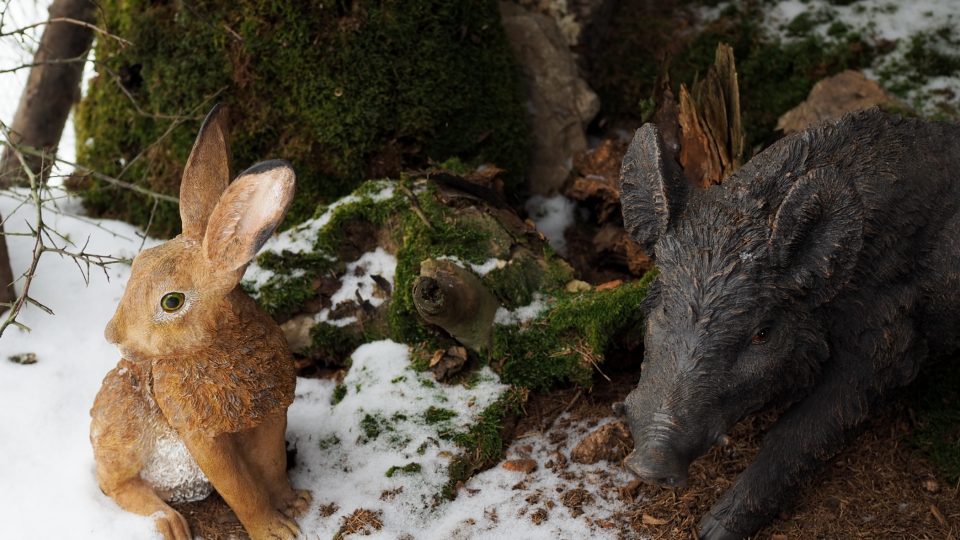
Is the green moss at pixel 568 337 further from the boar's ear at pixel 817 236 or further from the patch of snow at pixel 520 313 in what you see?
the boar's ear at pixel 817 236

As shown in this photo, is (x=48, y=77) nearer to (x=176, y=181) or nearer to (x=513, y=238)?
(x=176, y=181)

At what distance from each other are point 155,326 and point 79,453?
1099mm

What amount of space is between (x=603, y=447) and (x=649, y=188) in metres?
1.18

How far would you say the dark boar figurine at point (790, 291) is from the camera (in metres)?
2.92

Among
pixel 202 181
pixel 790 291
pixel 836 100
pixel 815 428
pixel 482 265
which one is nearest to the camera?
pixel 790 291

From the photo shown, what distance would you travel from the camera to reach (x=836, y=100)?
5266mm

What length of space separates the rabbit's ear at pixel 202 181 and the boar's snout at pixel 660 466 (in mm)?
1779

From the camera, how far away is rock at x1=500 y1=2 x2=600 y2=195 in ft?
18.1

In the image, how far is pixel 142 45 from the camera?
5.26 metres

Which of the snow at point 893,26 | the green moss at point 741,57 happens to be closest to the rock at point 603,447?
the green moss at point 741,57

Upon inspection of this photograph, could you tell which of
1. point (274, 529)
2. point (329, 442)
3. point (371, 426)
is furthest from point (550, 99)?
point (274, 529)

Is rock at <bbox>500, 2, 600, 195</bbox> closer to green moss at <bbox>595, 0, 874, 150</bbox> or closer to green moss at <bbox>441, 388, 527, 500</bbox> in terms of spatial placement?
green moss at <bbox>595, 0, 874, 150</bbox>

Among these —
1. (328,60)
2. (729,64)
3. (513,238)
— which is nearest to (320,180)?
(328,60)

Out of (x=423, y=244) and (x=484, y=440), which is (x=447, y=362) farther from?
(x=423, y=244)
